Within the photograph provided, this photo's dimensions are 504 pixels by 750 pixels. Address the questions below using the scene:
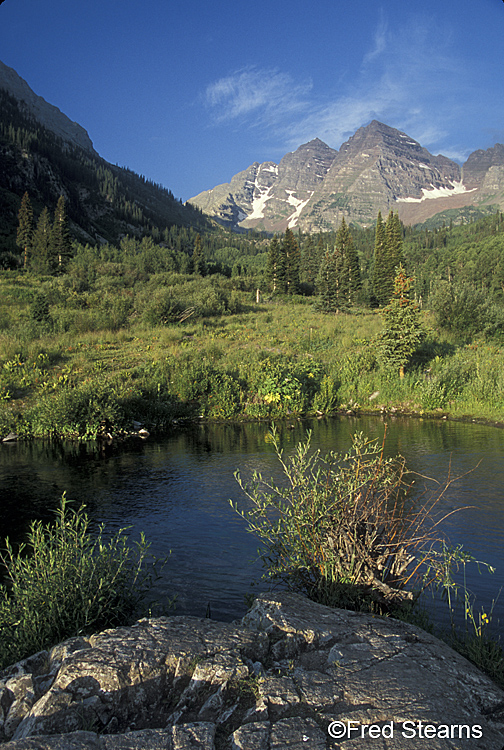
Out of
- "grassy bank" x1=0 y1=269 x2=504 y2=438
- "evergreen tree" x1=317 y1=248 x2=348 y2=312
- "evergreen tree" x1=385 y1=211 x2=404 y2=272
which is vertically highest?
"evergreen tree" x1=385 y1=211 x2=404 y2=272

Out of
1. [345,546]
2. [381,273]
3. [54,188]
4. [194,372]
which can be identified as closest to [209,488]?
[345,546]

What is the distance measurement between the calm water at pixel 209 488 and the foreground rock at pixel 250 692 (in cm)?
194

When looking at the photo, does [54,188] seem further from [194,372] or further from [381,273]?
[194,372]

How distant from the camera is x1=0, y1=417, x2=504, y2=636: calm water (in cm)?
588

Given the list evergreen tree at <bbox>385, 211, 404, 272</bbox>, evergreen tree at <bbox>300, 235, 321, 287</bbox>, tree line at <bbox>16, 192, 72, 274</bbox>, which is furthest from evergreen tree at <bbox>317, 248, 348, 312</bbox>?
tree line at <bbox>16, 192, 72, 274</bbox>

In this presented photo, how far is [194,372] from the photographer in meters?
18.5

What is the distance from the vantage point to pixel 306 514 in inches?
183

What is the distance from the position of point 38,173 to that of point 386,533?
122 m

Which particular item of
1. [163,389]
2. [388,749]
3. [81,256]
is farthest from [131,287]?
[388,749]

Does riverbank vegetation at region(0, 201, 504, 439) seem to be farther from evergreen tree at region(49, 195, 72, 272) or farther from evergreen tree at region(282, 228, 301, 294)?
evergreen tree at region(282, 228, 301, 294)

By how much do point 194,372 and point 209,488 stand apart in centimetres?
928

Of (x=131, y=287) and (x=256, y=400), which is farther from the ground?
(x=131, y=287)

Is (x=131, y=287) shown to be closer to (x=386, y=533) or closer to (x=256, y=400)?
(x=256, y=400)

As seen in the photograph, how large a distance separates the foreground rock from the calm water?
76.4 inches
